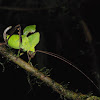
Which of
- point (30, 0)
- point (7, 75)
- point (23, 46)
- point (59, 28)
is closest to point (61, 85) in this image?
point (23, 46)

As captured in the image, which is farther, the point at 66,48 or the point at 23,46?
the point at 66,48

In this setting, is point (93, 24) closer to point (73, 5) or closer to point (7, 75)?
point (73, 5)

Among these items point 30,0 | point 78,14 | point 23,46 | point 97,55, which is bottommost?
point 97,55

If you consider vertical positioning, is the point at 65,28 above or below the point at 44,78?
above

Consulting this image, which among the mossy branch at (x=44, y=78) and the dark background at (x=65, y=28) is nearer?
the mossy branch at (x=44, y=78)

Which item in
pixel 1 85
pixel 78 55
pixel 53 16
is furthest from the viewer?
pixel 53 16

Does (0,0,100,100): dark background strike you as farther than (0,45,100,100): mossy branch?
Yes

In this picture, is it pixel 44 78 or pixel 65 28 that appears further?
pixel 65 28

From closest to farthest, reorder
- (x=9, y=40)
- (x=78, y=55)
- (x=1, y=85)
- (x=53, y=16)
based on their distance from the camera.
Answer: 1. (x=9, y=40)
2. (x=1, y=85)
3. (x=78, y=55)
4. (x=53, y=16)
